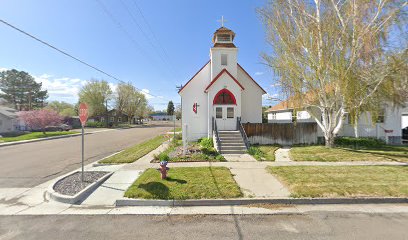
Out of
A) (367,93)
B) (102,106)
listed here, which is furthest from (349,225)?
(102,106)

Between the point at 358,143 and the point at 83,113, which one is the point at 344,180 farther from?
the point at 358,143

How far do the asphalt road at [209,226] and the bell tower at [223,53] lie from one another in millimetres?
13773

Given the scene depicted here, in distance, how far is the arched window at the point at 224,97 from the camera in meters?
16.2

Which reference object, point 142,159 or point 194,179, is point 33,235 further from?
point 142,159

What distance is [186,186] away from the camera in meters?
6.54

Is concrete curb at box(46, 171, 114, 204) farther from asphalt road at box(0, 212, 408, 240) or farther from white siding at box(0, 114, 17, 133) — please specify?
white siding at box(0, 114, 17, 133)

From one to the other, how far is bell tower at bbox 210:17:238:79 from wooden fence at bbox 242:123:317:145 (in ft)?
16.4

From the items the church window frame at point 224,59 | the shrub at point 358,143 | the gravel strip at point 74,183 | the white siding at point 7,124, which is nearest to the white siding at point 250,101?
the church window frame at point 224,59

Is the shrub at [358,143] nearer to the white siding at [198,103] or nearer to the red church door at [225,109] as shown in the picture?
the red church door at [225,109]

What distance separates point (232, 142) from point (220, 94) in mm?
4603

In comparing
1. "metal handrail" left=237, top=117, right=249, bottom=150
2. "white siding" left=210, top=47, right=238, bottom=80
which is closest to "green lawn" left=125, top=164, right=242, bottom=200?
"metal handrail" left=237, top=117, right=249, bottom=150

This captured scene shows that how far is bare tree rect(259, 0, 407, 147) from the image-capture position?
11459 millimetres

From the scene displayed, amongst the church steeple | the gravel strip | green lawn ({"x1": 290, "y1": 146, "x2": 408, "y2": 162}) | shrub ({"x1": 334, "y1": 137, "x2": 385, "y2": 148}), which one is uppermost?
the church steeple

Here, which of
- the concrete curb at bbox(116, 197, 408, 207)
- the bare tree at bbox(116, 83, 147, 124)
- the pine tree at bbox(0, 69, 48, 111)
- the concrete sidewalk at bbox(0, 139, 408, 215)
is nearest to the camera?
the concrete sidewalk at bbox(0, 139, 408, 215)
